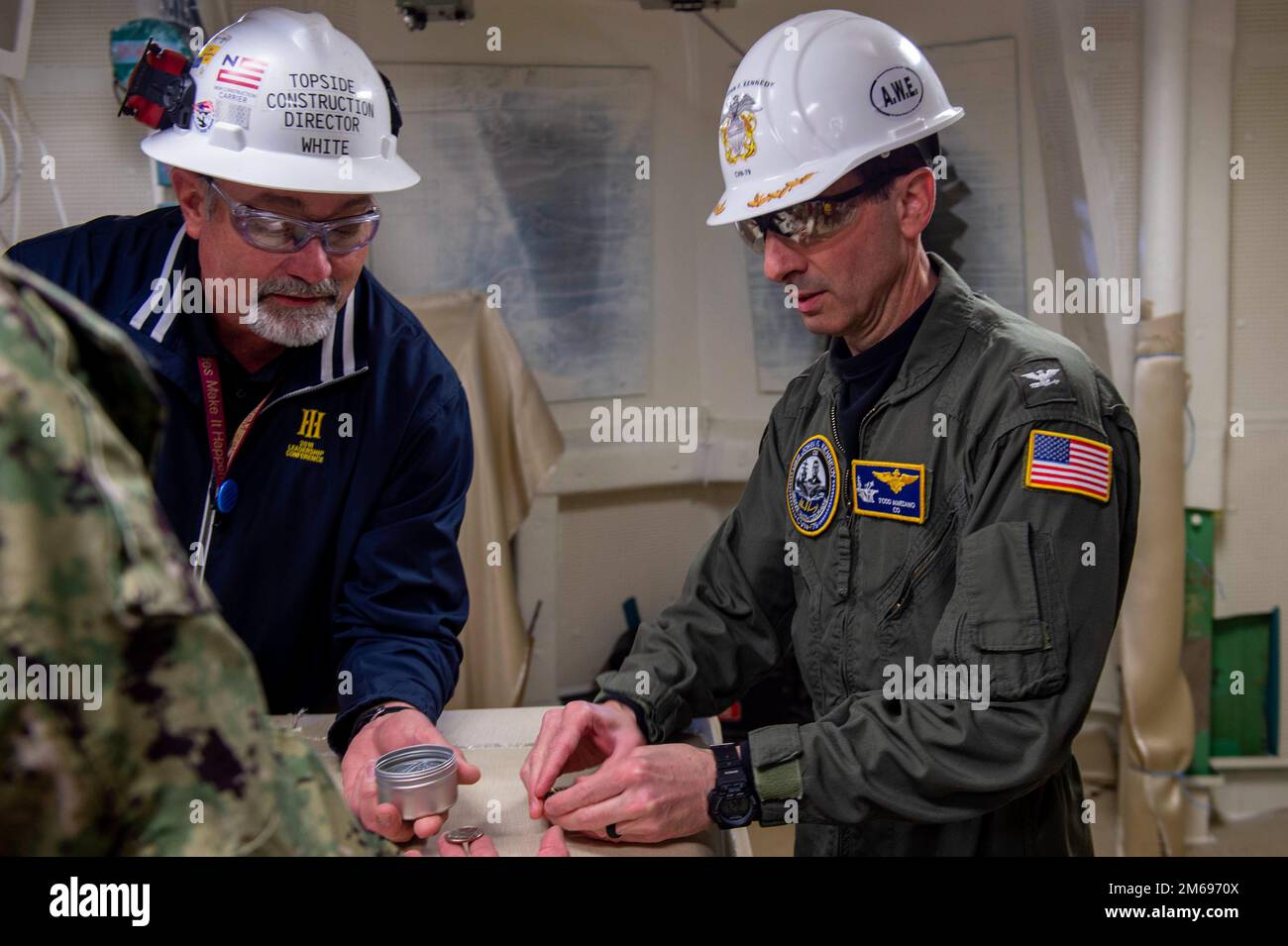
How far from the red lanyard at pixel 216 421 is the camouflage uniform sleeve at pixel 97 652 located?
3.71ft

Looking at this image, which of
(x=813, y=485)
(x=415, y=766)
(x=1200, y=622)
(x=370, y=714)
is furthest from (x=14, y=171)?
(x=1200, y=622)

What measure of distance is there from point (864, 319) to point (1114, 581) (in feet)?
1.63

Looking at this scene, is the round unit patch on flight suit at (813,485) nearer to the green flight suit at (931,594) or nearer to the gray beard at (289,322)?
the green flight suit at (931,594)

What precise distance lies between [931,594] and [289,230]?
1.09 meters

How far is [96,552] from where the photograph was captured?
626mm

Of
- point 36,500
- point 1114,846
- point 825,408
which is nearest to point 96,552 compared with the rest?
point 36,500

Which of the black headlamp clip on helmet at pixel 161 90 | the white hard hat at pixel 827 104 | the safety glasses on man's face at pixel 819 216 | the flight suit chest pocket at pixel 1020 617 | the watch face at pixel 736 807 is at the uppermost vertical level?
the black headlamp clip on helmet at pixel 161 90

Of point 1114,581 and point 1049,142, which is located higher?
point 1049,142

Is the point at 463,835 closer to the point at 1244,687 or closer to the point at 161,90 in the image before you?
the point at 161,90

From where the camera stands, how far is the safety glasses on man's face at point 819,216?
1582mm

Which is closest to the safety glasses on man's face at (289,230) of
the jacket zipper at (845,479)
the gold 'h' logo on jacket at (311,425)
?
the gold 'h' logo on jacket at (311,425)
